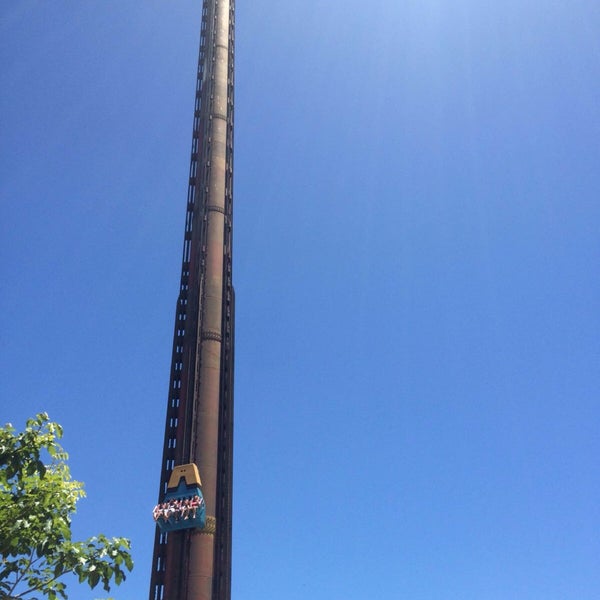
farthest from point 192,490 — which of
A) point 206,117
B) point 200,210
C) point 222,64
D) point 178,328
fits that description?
point 222,64

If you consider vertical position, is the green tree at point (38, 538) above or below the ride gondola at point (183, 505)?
below

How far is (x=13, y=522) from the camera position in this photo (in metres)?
17.2

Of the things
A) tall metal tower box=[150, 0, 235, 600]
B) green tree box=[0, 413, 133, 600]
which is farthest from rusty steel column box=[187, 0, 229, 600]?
green tree box=[0, 413, 133, 600]

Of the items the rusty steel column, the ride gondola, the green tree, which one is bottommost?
the green tree

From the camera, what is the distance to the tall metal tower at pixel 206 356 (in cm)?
3344

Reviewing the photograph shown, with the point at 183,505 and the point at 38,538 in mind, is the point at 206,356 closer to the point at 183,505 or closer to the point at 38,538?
the point at 183,505

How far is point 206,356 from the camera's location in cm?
3928

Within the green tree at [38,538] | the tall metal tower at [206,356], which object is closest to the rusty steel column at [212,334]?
the tall metal tower at [206,356]

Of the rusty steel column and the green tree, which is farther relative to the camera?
the rusty steel column

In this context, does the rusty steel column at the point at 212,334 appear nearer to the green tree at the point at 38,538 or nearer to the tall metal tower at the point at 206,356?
the tall metal tower at the point at 206,356

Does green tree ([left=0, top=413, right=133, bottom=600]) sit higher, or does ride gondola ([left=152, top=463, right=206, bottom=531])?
ride gondola ([left=152, top=463, right=206, bottom=531])

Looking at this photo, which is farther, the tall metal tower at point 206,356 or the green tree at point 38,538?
the tall metal tower at point 206,356

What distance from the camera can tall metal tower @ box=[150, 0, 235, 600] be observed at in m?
33.4

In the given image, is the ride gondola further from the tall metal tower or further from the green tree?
the green tree
